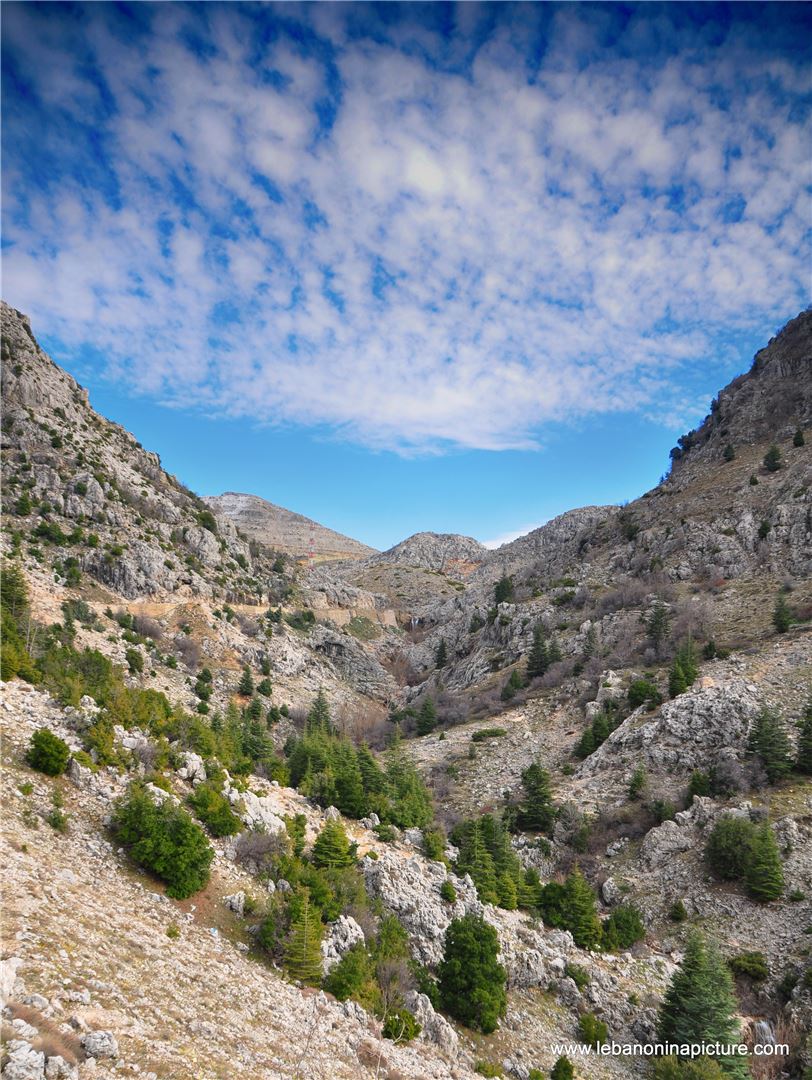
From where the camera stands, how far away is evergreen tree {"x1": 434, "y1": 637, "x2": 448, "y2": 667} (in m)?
87.1

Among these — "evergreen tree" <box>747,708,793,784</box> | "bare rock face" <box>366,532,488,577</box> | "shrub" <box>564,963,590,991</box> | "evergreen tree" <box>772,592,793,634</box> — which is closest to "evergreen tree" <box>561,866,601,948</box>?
"shrub" <box>564,963,590,991</box>

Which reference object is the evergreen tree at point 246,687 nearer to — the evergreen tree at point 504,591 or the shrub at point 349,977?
the shrub at point 349,977

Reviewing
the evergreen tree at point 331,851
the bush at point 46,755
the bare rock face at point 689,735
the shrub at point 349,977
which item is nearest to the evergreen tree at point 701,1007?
the shrub at point 349,977

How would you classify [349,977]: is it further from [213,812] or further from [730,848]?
[730,848]

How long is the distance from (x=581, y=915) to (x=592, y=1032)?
19.1 ft

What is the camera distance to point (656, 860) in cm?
2881

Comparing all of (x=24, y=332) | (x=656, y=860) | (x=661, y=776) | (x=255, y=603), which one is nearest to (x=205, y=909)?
(x=656, y=860)

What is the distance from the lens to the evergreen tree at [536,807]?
34.2 metres

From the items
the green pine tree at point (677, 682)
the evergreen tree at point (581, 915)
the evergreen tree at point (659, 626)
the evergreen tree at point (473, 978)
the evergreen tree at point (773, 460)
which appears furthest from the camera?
the evergreen tree at point (773, 460)

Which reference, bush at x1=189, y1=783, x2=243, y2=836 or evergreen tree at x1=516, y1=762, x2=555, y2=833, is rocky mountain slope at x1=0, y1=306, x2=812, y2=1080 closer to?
bush at x1=189, y1=783, x2=243, y2=836

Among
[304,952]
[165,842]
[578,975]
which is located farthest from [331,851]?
[578,975]

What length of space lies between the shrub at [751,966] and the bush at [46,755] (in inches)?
1019

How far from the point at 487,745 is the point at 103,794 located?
1468 inches

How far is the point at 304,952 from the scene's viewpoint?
14578 millimetres
